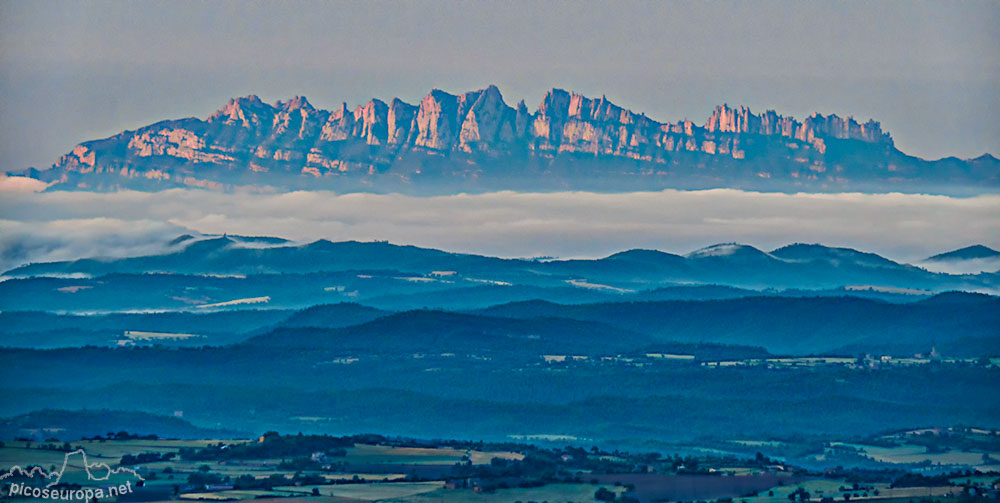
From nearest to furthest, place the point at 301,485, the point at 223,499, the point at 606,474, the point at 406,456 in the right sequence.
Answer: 1. the point at 223,499
2. the point at 301,485
3. the point at 606,474
4. the point at 406,456

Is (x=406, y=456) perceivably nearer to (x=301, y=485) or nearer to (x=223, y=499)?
(x=301, y=485)

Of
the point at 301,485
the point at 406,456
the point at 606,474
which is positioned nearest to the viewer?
the point at 301,485

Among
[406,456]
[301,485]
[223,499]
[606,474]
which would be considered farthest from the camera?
[406,456]

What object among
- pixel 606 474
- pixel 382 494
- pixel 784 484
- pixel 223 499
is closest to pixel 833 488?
pixel 784 484

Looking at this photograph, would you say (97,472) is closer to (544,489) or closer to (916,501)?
(544,489)

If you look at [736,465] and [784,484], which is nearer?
[784,484]

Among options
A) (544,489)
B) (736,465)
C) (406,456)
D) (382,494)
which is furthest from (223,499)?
(736,465)

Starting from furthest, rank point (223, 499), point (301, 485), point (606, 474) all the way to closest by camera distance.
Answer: point (606, 474), point (301, 485), point (223, 499)

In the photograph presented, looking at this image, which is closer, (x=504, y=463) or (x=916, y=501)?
(x=916, y=501)

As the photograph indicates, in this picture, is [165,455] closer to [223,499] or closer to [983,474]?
[223,499]

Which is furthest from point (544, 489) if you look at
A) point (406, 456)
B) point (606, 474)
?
point (406, 456)
